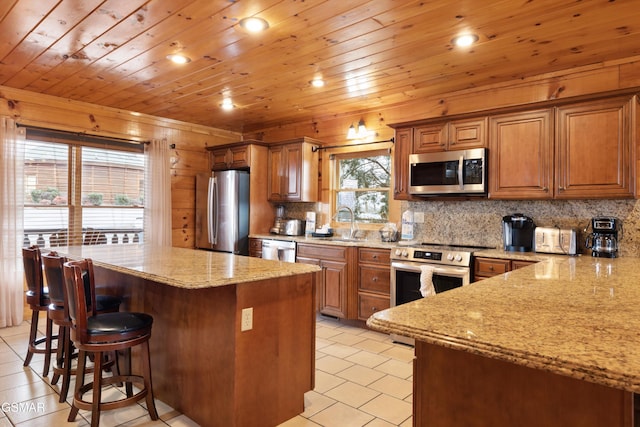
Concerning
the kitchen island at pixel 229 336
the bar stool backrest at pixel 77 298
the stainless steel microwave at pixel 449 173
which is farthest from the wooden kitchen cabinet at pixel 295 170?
the bar stool backrest at pixel 77 298

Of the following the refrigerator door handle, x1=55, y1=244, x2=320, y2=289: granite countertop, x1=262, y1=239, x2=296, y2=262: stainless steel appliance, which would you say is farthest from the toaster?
the refrigerator door handle

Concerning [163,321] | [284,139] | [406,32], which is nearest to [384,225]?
[284,139]

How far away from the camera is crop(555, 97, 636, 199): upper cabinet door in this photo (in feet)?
9.80

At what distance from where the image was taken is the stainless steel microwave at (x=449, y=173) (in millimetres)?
3643

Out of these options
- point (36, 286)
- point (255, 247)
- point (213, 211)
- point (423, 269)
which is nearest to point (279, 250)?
point (255, 247)

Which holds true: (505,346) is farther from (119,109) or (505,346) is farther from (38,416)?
(119,109)

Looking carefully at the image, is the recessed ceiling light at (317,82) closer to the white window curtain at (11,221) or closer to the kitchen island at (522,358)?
the kitchen island at (522,358)

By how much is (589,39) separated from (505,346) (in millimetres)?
2801

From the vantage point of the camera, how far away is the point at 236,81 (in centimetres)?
385

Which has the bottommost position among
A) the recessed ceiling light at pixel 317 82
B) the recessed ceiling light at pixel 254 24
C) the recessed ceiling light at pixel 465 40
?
the recessed ceiling light at pixel 465 40

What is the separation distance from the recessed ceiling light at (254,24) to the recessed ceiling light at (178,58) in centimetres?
78

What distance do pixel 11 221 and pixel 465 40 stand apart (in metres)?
4.47

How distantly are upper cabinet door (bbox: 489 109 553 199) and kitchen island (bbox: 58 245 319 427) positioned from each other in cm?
206

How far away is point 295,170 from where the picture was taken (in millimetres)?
5125
